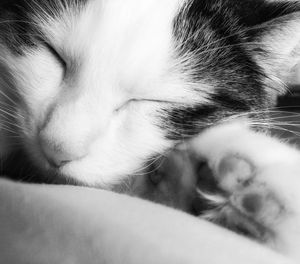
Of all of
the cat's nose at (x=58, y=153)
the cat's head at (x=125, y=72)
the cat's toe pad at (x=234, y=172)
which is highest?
the cat's head at (x=125, y=72)

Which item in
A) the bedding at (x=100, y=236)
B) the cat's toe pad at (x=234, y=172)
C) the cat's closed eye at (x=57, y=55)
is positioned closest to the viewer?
the bedding at (x=100, y=236)

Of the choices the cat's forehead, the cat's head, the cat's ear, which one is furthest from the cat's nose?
the cat's ear

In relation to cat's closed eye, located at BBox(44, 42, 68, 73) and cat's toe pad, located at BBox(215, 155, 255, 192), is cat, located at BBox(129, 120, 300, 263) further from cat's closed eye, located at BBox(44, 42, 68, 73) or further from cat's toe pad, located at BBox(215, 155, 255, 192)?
cat's closed eye, located at BBox(44, 42, 68, 73)

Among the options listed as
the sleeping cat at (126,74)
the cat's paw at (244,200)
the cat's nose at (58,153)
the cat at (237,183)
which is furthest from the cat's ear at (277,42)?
the cat's nose at (58,153)

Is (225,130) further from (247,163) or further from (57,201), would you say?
(57,201)

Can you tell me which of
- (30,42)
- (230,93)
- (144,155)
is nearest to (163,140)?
(144,155)

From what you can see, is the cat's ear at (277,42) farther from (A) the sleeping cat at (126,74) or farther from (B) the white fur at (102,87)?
(B) the white fur at (102,87)

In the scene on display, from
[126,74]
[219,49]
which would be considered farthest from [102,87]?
[219,49]

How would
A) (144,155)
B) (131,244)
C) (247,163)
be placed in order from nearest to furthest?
(131,244)
(247,163)
(144,155)
